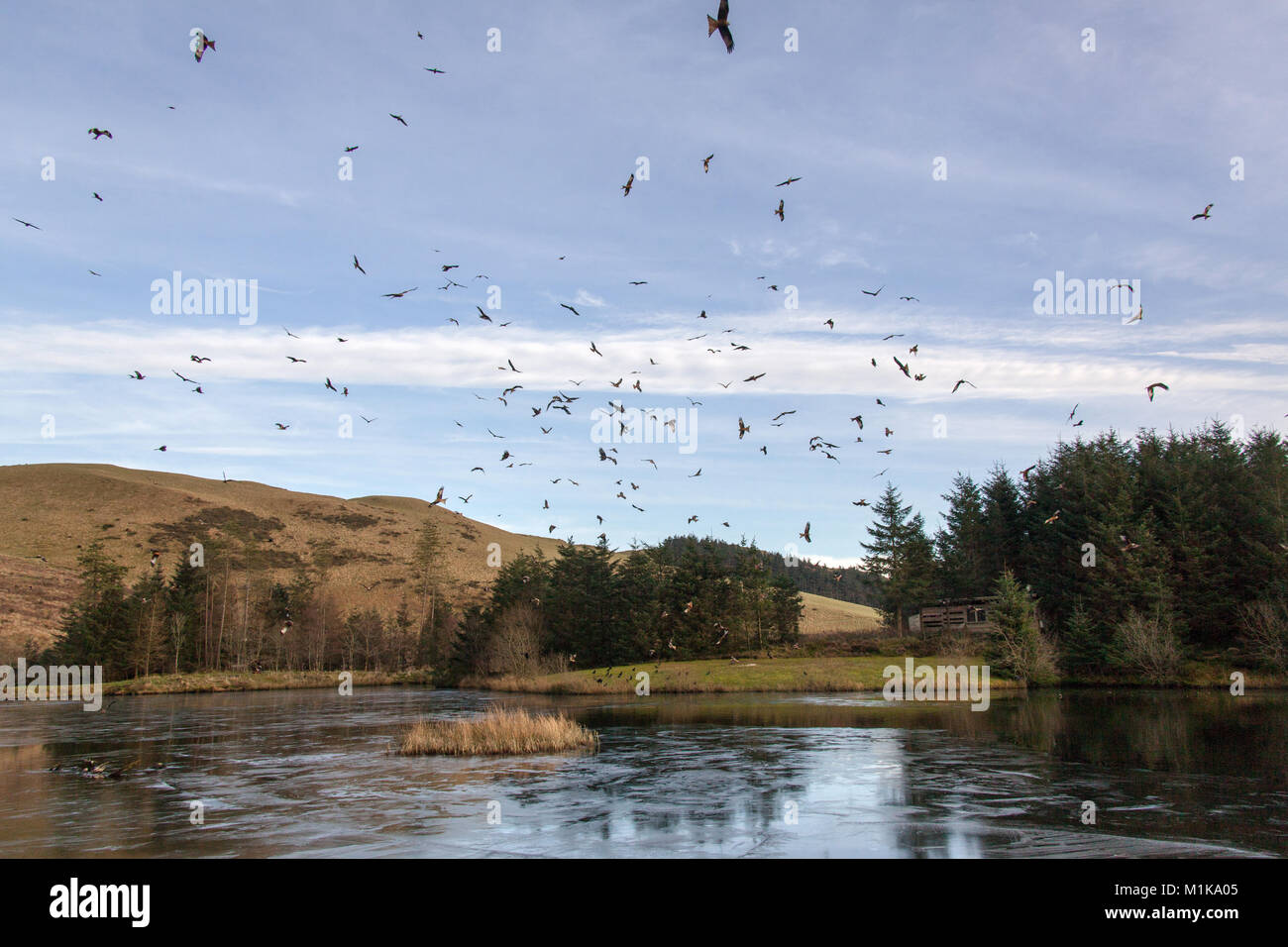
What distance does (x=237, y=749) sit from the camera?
115 feet

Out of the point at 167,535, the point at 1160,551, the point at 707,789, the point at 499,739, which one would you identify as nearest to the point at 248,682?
the point at 167,535

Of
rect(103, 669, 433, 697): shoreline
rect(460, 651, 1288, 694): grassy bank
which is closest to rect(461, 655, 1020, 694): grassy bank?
rect(460, 651, 1288, 694): grassy bank

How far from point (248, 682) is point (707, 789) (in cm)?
8639

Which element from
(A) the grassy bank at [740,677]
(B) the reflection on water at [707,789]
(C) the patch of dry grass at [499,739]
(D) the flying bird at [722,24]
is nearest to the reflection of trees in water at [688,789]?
(B) the reflection on water at [707,789]

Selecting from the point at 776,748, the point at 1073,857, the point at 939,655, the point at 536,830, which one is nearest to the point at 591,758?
the point at 776,748

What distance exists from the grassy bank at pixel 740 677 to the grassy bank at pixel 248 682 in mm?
28746

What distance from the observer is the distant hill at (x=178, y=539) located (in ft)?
403

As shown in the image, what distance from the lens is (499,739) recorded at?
32938 mm

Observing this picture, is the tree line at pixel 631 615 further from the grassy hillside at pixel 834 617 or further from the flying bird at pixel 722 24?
the flying bird at pixel 722 24

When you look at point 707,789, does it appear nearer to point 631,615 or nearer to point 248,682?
point 631,615

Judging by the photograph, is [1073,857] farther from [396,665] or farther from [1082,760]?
[396,665]

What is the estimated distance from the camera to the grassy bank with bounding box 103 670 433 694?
8662 cm

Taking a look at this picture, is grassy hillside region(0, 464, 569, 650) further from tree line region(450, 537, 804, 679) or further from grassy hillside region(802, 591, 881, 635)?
grassy hillside region(802, 591, 881, 635)
